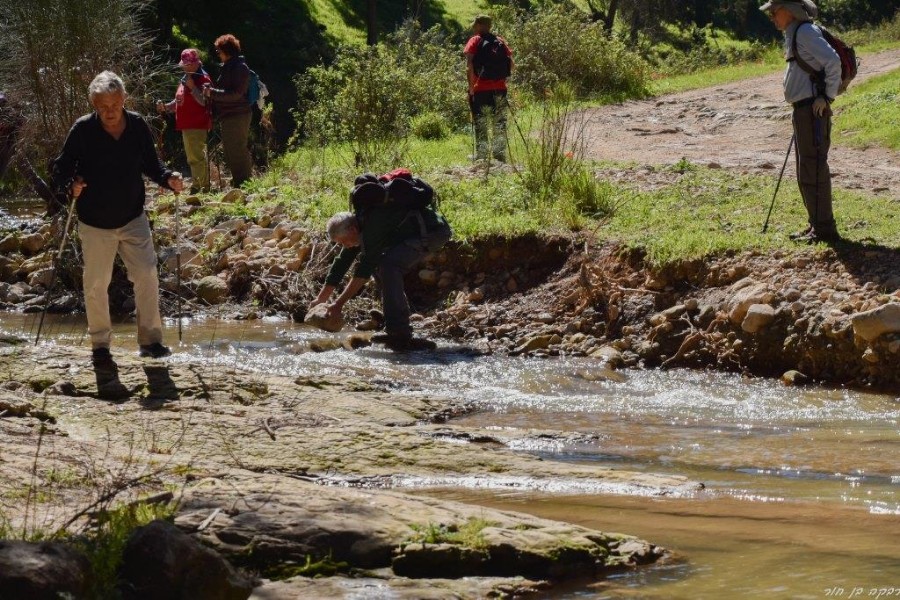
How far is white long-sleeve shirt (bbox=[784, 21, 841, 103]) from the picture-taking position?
948cm

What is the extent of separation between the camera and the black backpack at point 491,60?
50.4ft

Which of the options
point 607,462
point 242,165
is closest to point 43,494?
point 607,462

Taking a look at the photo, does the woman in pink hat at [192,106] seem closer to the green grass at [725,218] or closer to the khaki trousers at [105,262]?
the green grass at [725,218]

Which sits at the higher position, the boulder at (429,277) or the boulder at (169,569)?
the boulder at (169,569)

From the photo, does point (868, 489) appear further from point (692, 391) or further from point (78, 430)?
point (78, 430)

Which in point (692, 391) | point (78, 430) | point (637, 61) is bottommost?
point (692, 391)

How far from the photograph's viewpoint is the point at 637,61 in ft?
86.4

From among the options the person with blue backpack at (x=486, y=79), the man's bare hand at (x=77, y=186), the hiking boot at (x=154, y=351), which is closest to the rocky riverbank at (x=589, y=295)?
the hiking boot at (x=154, y=351)

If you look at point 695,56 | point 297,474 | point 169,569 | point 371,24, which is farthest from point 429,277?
point 695,56

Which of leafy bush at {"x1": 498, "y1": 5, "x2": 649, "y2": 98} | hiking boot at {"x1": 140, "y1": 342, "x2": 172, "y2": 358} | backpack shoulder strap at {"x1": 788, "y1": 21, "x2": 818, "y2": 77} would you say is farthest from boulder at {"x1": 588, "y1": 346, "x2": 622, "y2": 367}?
leafy bush at {"x1": 498, "y1": 5, "x2": 649, "y2": 98}

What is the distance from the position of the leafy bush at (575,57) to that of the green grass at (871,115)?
5.53 metres

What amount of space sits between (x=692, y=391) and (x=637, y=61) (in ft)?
60.3

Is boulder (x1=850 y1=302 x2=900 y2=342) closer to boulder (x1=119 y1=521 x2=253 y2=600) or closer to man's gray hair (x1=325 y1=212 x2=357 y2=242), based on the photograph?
man's gray hair (x1=325 y1=212 x2=357 y2=242)

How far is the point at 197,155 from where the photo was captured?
15250mm
